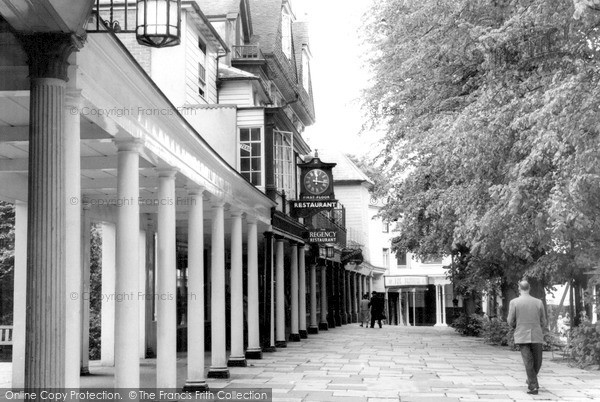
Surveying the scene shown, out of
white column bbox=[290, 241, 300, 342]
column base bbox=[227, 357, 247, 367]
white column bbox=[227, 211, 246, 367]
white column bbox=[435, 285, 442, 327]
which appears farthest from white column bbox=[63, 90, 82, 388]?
white column bbox=[435, 285, 442, 327]

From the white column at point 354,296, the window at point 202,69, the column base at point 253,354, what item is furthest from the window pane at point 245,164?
the white column at point 354,296

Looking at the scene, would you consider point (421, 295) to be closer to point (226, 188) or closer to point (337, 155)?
point (337, 155)

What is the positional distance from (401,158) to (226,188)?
8.51 meters

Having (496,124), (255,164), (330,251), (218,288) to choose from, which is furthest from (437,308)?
(218,288)

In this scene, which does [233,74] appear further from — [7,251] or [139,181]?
[139,181]

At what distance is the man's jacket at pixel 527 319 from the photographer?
13.1 metres

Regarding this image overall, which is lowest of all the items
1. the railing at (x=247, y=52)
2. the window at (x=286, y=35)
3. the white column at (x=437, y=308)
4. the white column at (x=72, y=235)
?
the white column at (x=437, y=308)

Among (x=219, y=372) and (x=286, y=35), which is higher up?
(x=286, y=35)

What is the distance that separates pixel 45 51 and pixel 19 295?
7462 mm

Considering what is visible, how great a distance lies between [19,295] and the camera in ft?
43.5

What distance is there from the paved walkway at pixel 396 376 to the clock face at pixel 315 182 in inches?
177

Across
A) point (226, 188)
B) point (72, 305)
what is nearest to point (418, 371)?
point (226, 188)

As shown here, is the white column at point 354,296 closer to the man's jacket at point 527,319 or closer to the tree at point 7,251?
the tree at point 7,251

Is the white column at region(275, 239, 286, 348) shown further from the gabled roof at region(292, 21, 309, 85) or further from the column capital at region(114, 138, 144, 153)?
the gabled roof at region(292, 21, 309, 85)
